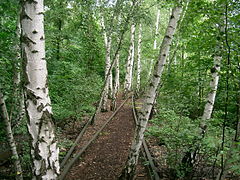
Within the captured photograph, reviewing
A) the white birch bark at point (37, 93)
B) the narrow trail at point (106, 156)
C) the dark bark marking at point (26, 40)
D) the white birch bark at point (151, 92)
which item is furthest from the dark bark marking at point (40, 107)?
the narrow trail at point (106, 156)

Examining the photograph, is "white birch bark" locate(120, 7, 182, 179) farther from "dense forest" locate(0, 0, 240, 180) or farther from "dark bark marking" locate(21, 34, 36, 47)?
"dark bark marking" locate(21, 34, 36, 47)

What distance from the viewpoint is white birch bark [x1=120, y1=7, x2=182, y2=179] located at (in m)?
3.52

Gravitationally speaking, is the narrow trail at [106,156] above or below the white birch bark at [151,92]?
below

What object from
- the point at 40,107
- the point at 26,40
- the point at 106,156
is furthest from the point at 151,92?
the point at 106,156

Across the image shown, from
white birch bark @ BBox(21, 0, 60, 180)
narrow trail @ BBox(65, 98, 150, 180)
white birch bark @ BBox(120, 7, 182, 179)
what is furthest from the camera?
narrow trail @ BBox(65, 98, 150, 180)

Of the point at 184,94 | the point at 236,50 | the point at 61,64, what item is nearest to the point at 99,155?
the point at 184,94

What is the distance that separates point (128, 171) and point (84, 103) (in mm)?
4599

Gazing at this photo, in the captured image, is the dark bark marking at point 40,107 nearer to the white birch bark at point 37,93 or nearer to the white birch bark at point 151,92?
the white birch bark at point 37,93

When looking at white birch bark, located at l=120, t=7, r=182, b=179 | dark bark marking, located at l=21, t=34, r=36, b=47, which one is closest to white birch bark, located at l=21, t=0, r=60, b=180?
dark bark marking, located at l=21, t=34, r=36, b=47

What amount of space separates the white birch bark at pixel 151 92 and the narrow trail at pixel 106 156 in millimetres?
823

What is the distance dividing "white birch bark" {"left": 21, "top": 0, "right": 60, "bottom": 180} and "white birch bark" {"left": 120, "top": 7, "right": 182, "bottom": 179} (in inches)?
90.3

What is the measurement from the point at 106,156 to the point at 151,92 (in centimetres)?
319

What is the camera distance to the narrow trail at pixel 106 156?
4648mm

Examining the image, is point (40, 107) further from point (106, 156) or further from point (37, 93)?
point (106, 156)
